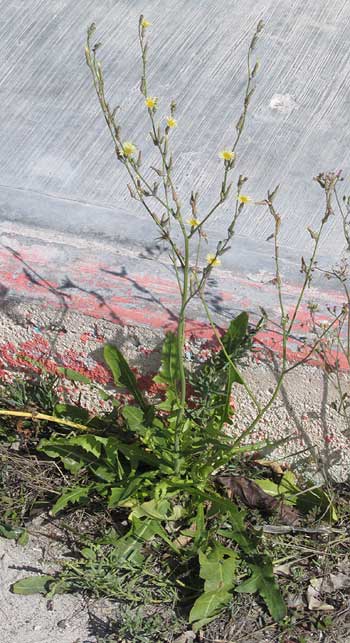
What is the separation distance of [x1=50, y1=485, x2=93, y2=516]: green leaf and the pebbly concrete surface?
22.5 inches

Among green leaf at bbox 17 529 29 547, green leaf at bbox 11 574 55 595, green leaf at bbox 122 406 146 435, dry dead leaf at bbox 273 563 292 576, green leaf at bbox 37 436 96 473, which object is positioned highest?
green leaf at bbox 122 406 146 435

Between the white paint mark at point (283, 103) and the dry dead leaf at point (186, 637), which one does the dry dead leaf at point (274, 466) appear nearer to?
the dry dead leaf at point (186, 637)

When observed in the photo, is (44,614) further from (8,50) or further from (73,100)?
(8,50)

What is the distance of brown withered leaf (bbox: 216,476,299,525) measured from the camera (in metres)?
2.39

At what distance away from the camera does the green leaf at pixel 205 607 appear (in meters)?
2.12

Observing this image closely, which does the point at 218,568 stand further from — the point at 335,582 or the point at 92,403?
the point at 92,403

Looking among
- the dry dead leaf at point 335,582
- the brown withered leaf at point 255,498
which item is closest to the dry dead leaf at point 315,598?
the dry dead leaf at point 335,582

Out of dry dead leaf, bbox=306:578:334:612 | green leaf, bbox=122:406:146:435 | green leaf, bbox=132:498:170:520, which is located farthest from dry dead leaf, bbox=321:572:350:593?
green leaf, bbox=122:406:146:435

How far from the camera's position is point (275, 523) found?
2354 mm

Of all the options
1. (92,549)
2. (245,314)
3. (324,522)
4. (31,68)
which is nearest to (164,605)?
(92,549)

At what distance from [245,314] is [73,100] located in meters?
1.28

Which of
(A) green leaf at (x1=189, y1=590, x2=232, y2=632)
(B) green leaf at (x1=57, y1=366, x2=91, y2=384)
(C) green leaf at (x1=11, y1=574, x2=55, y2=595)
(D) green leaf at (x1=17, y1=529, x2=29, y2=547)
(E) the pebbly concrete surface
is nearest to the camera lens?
(A) green leaf at (x1=189, y1=590, x2=232, y2=632)

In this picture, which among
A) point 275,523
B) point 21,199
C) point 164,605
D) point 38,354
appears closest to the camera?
point 164,605

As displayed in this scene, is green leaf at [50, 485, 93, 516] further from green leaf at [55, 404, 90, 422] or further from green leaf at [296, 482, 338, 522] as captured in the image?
green leaf at [296, 482, 338, 522]
